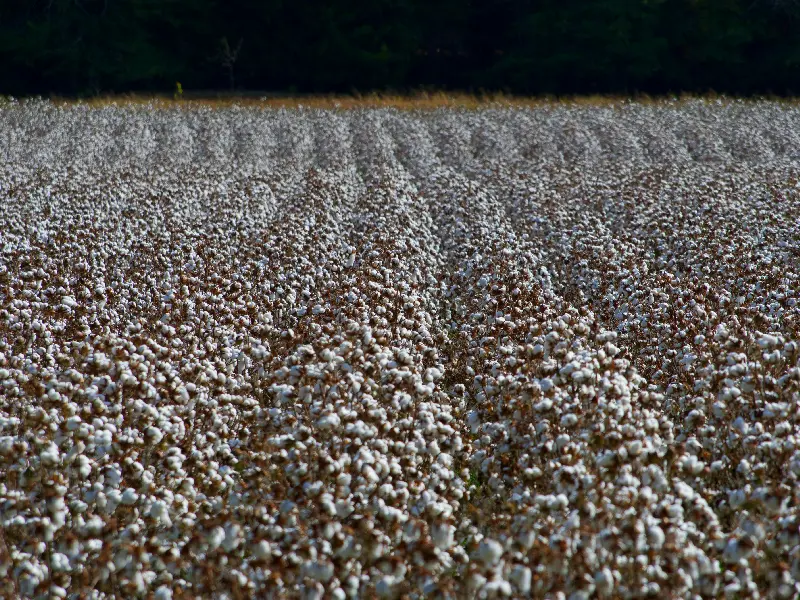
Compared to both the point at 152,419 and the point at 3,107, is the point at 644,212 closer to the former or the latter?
the point at 152,419

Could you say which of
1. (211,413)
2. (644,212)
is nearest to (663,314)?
(211,413)

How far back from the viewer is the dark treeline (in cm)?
4219

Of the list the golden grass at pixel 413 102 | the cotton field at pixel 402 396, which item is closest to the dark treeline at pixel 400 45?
the golden grass at pixel 413 102

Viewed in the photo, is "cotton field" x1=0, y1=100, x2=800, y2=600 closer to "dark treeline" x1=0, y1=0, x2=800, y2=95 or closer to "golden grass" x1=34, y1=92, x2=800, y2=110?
"golden grass" x1=34, y1=92, x2=800, y2=110

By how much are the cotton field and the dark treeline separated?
29.6 meters

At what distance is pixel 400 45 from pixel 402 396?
4207 centimetres

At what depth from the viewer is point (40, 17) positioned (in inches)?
1743

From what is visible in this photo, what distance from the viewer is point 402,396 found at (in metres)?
5.34

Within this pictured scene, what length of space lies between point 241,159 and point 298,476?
1897 centimetres

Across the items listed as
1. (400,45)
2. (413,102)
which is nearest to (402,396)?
(413,102)

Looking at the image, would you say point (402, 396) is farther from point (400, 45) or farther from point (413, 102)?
point (400, 45)

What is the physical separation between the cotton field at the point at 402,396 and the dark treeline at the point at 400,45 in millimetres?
29603

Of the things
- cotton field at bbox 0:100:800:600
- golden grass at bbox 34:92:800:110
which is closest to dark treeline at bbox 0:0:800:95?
golden grass at bbox 34:92:800:110

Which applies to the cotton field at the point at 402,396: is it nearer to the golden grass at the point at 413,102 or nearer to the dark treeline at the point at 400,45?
the golden grass at the point at 413,102
